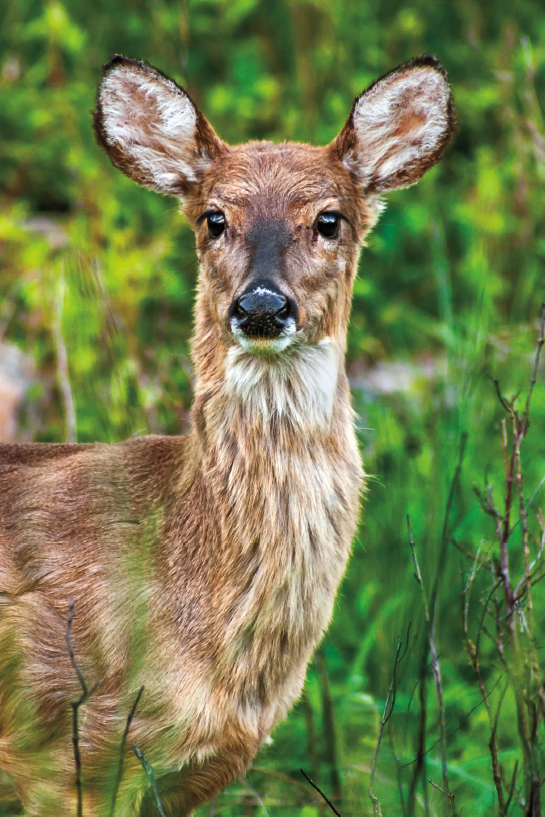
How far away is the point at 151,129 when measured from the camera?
364cm

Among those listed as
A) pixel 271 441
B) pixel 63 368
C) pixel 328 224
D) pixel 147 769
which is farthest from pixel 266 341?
pixel 63 368

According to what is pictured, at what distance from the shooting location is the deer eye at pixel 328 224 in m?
3.32

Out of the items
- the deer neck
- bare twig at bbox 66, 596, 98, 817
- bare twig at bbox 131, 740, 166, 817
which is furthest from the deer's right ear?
bare twig at bbox 131, 740, 166, 817

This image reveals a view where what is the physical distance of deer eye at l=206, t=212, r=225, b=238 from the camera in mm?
3336

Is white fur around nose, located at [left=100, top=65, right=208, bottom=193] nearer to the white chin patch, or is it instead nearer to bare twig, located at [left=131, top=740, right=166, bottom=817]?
the white chin patch

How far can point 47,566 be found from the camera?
3131 mm

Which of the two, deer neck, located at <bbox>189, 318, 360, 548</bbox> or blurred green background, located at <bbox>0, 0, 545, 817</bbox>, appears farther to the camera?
blurred green background, located at <bbox>0, 0, 545, 817</bbox>

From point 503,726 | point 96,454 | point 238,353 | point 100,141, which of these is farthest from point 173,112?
point 503,726

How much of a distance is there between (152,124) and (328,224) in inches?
30.0

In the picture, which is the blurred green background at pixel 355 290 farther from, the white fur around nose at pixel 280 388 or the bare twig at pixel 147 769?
the bare twig at pixel 147 769

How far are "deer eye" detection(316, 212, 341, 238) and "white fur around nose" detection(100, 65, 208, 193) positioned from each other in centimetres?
51

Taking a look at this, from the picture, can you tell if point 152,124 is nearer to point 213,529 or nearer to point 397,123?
point 397,123

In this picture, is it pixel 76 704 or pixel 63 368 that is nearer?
pixel 76 704

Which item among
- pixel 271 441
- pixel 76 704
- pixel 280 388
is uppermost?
pixel 280 388
